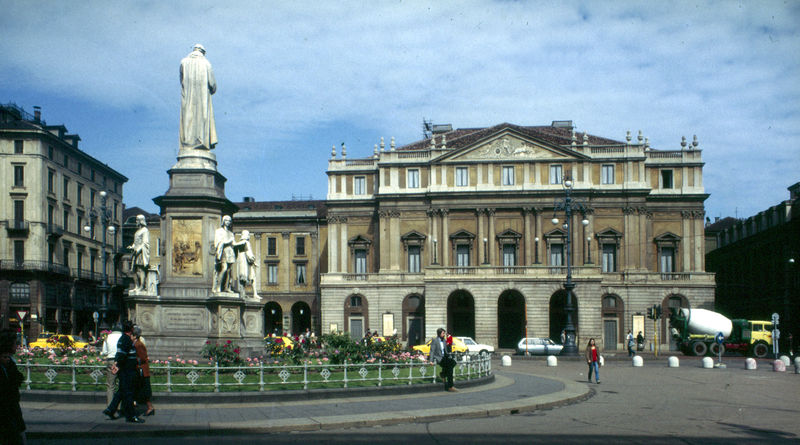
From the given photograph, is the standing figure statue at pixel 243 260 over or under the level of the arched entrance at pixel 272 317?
over

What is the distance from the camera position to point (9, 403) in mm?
8750

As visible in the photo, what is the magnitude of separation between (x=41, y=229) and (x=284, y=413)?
5461cm

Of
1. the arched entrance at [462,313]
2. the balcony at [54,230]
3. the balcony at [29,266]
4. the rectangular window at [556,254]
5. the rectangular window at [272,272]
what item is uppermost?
the balcony at [54,230]

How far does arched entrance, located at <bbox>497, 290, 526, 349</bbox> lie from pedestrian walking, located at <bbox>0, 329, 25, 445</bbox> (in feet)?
188

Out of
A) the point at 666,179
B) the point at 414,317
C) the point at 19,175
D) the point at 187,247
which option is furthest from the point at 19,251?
the point at 666,179

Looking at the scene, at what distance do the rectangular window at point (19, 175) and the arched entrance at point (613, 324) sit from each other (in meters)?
47.6

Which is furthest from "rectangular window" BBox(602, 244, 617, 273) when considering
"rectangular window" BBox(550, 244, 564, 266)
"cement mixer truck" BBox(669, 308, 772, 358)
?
"cement mixer truck" BBox(669, 308, 772, 358)

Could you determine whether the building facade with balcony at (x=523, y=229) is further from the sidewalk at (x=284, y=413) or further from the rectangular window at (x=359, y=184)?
the sidewalk at (x=284, y=413)

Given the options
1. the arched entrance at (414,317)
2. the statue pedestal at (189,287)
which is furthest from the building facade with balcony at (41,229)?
the statue pedestal at (189,287)

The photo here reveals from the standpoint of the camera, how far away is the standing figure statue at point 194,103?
23125mm

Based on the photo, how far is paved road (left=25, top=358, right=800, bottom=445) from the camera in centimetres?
1286

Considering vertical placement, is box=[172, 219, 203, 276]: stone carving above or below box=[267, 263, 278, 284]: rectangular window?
above

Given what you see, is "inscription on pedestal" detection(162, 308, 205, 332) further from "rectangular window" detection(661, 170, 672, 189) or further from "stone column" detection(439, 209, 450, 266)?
"rectangular window" detection(661, 170, 672, 189)

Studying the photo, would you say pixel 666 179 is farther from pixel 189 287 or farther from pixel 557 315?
pixel 189 287
